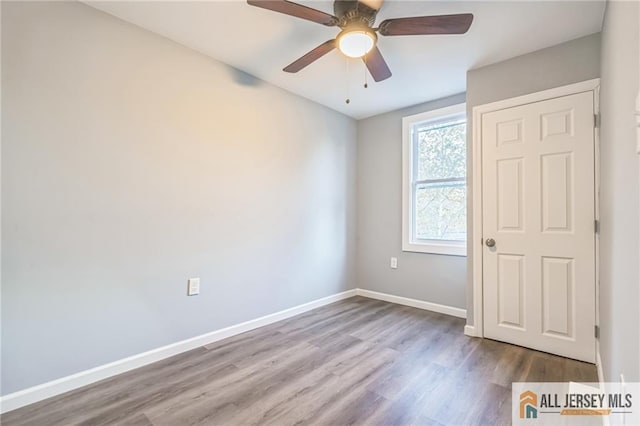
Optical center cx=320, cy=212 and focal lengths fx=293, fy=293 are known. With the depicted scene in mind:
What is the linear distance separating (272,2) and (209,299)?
7.28ft

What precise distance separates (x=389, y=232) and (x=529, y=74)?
6.99 feet

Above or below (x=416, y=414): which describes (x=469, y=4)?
above

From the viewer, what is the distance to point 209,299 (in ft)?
8.30

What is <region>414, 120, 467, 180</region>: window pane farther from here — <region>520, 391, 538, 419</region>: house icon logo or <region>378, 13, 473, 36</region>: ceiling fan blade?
<region>520, 391, 538, 419</region>: house icon logo

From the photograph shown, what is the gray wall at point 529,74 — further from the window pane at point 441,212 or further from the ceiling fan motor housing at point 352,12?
the ceiling fan motor housing at point 352,12

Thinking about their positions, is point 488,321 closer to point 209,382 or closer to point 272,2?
point 209,382

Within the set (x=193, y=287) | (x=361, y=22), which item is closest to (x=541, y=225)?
(x=361, y=22)

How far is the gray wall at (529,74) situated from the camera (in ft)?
7.32

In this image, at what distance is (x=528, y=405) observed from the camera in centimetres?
172

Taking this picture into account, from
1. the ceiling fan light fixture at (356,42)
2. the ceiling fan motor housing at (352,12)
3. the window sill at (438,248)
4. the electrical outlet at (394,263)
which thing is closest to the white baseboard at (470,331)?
the window sill at (438,248)

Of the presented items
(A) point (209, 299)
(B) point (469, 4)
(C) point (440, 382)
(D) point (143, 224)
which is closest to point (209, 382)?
(A) point (209, 299)

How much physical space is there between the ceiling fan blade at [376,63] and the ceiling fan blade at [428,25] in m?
0.16

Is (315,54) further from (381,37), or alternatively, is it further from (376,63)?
(381,37)

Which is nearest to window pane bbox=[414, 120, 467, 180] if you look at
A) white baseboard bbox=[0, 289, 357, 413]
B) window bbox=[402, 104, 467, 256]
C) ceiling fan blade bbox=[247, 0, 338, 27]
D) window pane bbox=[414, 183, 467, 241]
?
window bbox=[402, 104, 467, 256]
